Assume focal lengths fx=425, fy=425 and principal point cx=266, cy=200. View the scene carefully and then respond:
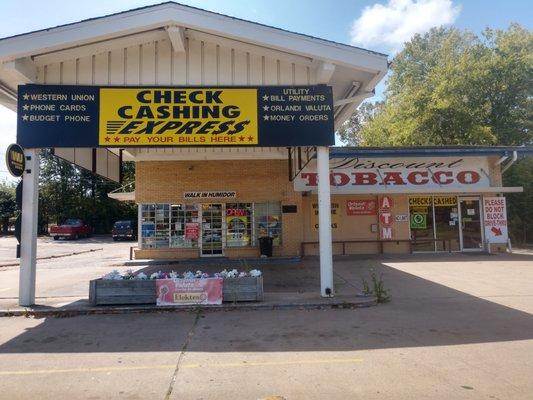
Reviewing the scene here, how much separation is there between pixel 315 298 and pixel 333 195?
9759 mm

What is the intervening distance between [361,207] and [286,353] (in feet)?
45.2

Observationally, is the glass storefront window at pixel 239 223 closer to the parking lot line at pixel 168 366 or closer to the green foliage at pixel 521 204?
the parking lot line at pixel 168 366

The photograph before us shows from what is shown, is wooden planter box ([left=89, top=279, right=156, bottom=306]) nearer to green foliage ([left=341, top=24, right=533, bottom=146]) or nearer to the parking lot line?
the parking lot line

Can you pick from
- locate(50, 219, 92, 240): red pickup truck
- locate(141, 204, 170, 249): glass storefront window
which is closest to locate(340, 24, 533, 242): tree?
locate(141, 204, 170, 249): glass storefront window

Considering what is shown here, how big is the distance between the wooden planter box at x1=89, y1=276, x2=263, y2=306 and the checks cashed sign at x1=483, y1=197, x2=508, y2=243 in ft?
46.3

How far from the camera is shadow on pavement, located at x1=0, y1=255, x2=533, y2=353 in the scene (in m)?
6.39

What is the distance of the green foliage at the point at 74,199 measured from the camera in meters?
45.1

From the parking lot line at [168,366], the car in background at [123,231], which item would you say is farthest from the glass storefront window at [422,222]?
the car in background at [123,231]

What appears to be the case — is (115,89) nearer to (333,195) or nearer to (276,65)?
(276,65)

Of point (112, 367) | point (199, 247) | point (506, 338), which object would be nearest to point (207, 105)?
point (112, 367)

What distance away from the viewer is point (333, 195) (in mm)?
18672

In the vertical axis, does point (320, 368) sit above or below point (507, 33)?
below

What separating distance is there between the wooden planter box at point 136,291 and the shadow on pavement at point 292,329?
2.01 ft

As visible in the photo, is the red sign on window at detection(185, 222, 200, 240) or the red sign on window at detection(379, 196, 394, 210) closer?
the red sign on window at detection(185, 222, 200, 240)
